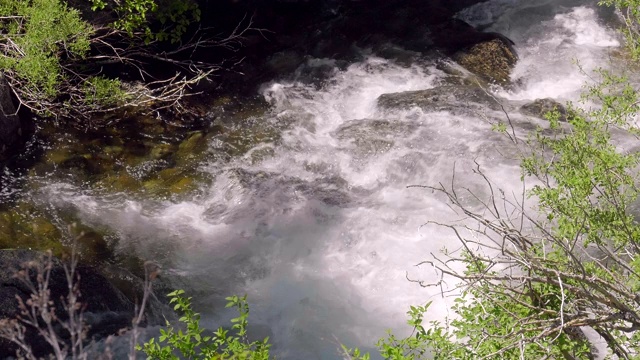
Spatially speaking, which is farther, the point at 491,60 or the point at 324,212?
the point at 491,60

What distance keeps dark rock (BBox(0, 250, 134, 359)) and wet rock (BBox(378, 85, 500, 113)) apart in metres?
4.60

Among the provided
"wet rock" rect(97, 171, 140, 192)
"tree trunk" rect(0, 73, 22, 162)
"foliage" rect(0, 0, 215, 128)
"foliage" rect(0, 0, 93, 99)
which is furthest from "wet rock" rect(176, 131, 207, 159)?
"tree trunk" rect(0, 73, 22, 162)

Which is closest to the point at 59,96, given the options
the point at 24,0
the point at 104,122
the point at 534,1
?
the point at 104,122

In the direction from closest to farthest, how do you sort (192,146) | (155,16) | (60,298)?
(60,298)
(192,146)
(155,16)

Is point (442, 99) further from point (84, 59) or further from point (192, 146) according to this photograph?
point (84, 59)

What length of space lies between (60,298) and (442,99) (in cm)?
573

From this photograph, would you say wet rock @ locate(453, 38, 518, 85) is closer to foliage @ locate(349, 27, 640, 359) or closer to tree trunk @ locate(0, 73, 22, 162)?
foliage @ locate(349, 27, 640, 359)

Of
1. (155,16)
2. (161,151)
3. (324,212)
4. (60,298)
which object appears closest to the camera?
(60,298)

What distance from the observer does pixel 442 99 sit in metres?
9.23

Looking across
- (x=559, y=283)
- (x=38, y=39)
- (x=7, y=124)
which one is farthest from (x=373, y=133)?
(x=559, y=283)

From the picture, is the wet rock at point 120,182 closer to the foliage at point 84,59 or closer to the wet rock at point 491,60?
the foliage at point 84,59

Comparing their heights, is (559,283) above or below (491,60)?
below

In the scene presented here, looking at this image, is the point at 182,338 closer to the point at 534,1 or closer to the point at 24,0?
the point at 24,0

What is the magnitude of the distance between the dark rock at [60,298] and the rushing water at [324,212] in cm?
82
